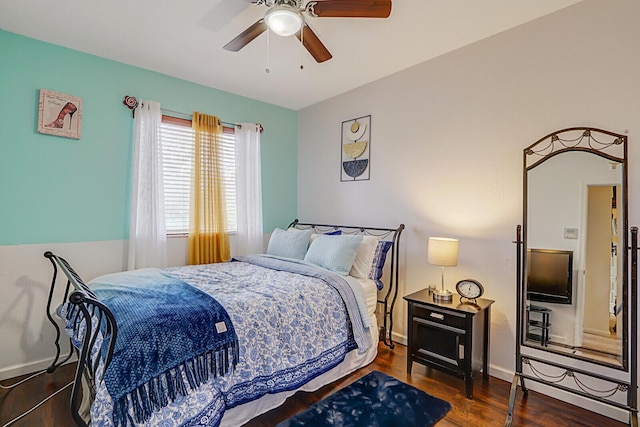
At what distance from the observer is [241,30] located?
2568mm

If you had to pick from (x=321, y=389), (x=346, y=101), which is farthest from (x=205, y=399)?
(x=346, y=101)

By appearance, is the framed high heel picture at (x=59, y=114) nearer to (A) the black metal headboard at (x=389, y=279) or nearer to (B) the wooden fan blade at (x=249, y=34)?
(B) the wooden fan blade at (x=249, y=34)

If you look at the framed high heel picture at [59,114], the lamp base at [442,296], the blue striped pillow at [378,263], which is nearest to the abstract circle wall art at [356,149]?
the blue striped pillow at [378,263]

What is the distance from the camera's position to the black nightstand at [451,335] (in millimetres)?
2381

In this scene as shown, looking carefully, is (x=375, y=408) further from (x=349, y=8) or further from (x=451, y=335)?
(x=349, y=8)

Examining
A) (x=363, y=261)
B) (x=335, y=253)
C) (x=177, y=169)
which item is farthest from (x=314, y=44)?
(x=177, y=169)

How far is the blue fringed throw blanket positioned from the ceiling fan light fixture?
5.56 ft

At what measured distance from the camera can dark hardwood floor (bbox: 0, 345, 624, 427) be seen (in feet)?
6.70

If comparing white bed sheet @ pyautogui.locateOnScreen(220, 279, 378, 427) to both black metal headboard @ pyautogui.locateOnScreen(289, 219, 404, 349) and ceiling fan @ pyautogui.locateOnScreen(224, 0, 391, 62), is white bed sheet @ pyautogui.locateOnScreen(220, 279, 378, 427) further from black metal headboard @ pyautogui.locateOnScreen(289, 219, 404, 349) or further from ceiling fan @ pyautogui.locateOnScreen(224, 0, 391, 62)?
ceiling fan @ pyautogui.locateOnScreen(224, 0, 391, 62)

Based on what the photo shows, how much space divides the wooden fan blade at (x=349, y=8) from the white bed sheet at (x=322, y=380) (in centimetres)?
201

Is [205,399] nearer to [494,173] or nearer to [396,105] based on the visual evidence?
[494,173]

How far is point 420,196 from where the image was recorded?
3152 millimetres

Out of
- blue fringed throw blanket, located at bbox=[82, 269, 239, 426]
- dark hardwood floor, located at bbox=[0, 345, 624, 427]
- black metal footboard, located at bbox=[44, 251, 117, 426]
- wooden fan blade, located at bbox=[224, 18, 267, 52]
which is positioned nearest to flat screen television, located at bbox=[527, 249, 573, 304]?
dark hardwood floor, located at bbox=[0, 345, 624, 427]

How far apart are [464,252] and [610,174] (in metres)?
1.14
